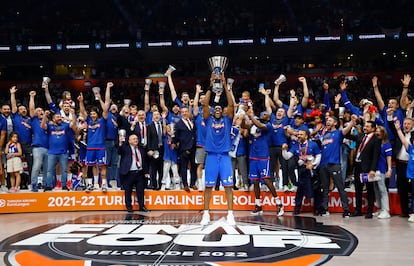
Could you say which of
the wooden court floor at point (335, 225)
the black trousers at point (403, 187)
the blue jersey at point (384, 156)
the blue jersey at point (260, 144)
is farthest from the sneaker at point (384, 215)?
the blue jersey at point (260, 144)

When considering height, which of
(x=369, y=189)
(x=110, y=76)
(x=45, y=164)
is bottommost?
(x=369, y=189)

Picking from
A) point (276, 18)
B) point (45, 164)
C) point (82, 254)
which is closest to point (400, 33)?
point (276, 18)

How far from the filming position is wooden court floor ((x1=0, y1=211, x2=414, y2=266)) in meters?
5.67

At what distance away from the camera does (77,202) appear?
9.93 metres

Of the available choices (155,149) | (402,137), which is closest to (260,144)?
(155,149)

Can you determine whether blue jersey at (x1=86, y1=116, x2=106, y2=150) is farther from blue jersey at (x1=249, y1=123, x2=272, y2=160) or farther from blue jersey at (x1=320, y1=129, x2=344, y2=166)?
blue jersey at (x1=320, y1=129, x2=344, y2=166)

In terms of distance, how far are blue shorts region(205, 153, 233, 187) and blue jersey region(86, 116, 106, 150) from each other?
3363 millimetres

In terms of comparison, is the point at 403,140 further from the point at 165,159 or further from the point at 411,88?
the point at 411,88

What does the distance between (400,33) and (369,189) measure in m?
13.9

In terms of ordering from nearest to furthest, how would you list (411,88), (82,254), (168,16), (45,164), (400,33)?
(82,254) < (45,164) < (400,33) < (411,88) < (168,16)

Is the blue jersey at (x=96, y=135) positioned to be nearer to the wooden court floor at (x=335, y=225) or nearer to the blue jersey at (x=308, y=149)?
the wooden court floor at (x=335, y=225)

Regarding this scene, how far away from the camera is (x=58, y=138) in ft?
33.7

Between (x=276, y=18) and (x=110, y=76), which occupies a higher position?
(x=276, y=18)

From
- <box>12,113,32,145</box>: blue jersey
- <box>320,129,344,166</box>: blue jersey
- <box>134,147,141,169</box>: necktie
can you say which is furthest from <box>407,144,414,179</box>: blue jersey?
<box>12,113,32,145</box>: blue jersey
